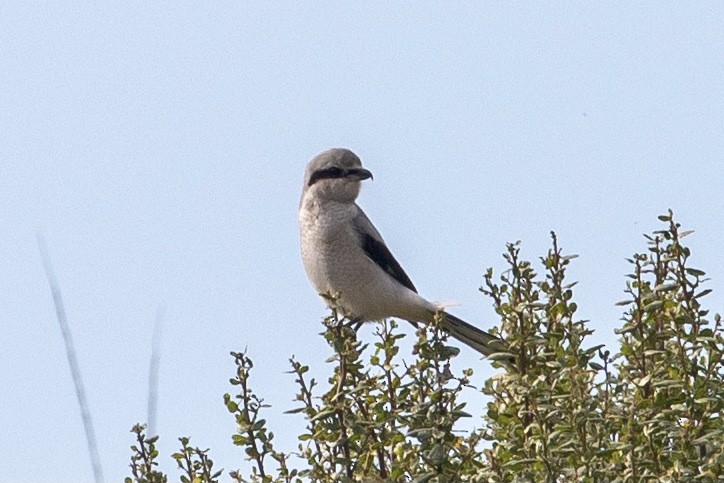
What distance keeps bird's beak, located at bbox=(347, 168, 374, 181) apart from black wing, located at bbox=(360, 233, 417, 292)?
0.34m

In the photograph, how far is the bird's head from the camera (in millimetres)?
6688

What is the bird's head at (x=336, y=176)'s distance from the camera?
669cm

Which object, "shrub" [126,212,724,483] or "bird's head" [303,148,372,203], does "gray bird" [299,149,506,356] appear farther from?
"shrub" [126,212,724,483]

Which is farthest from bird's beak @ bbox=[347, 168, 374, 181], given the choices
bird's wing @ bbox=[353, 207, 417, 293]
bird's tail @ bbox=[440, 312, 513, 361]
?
bird's tail @ bbox=[440, 312, 513, 361]

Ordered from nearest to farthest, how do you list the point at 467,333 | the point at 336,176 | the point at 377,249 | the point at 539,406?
the point at 539,406, the point at 467,333, the point at 377,249, the point at 336,176

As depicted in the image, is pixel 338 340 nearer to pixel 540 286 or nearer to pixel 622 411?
pixel 540 286

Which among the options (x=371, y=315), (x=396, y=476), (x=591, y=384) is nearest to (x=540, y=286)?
(x=591, y=384)

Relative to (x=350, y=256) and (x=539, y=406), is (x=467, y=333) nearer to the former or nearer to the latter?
(x=350, y=256)

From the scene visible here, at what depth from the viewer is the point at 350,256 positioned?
6398 mm

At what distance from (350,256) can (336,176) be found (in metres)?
0.53

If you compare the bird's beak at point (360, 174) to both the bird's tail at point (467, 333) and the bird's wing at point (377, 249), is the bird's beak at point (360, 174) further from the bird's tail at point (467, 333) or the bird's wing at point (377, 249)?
the bird's tail at point (467, 333)

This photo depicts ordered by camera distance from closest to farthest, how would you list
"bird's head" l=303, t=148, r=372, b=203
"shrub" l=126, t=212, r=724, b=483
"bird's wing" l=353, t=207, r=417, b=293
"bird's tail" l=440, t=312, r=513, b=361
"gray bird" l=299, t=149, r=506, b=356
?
"shrub" l=126, t=212, r=724, b=483 → "bird's tail" l=440, t=312, r=513, b=361 → "gray bird" l=299, t=149, r=506, b=356 → "bird's wing" l=353, t=207, r=417, b=293 → "bird's head" l=303, t=148, r=372, b=203

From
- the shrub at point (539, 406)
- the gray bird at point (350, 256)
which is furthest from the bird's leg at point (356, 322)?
the shrub at point (539, 406)

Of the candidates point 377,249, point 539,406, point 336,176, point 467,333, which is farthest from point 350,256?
point 539,406
